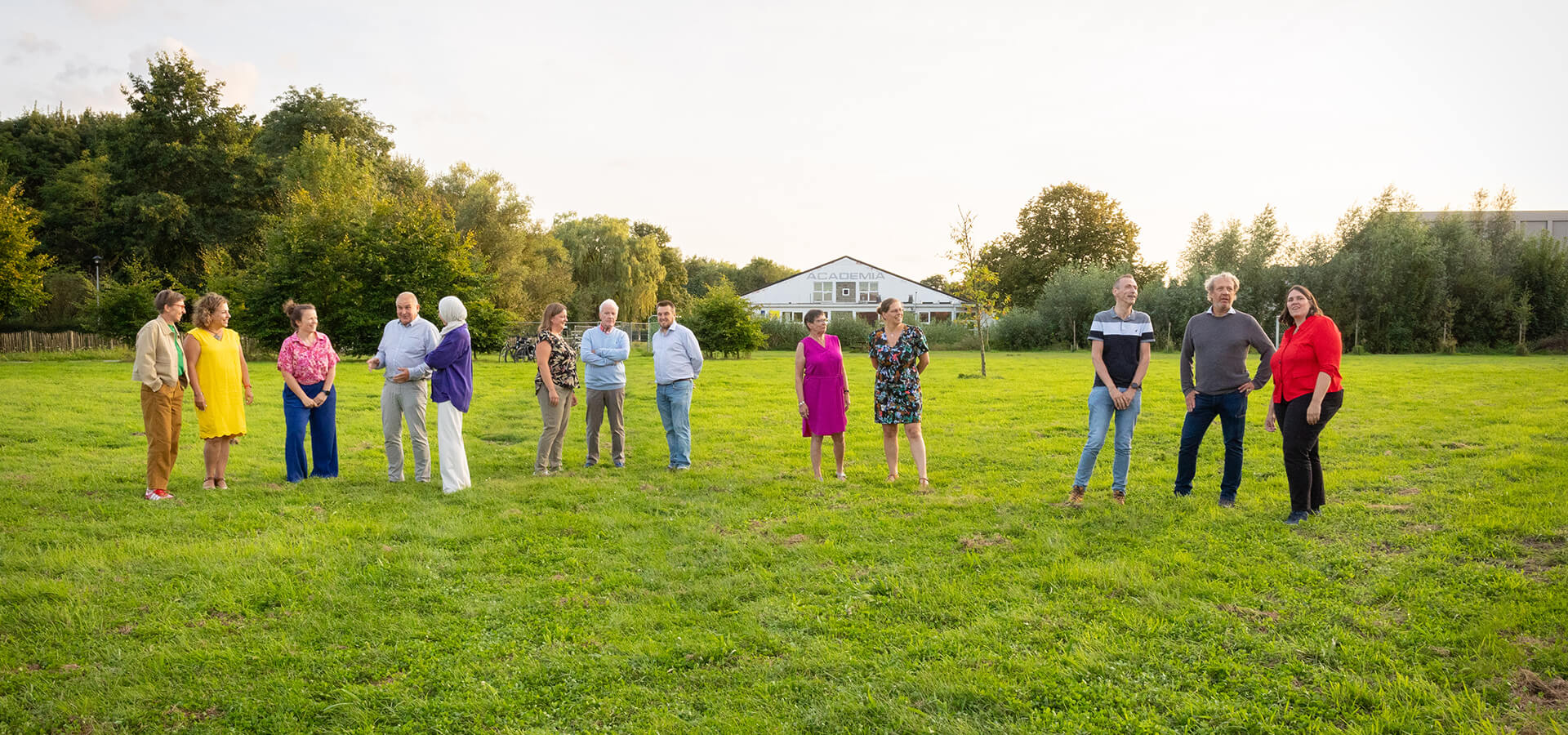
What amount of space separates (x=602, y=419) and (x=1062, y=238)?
52819mm

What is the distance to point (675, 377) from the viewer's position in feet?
28.5

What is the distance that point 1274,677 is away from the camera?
3582mm

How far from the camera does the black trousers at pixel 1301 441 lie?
20.3ft

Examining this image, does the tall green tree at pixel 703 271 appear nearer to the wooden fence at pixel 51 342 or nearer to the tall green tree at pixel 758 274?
the tall green tree at pixel 758 274

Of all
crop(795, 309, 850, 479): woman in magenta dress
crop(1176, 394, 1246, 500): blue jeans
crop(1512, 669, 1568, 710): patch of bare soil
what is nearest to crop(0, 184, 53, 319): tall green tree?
crop(795, 309, 850, 479): woman in magenta dress

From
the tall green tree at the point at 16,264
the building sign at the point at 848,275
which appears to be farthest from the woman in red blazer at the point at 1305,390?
the building sign at the point at 848,275

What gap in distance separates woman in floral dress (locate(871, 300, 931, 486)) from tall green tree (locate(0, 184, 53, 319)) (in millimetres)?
33167

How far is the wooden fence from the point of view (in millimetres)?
34594

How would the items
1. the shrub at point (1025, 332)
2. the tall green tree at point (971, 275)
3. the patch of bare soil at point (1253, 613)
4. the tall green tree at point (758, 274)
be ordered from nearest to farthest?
the patch of bare soil at point (1253, 613) → the tall green tree at point (971, 275) → the shrub at point (1025, 332) → the tall green tree at point (758, 274)

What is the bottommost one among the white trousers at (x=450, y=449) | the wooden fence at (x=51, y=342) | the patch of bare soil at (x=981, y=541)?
the patch of bare soil at (x=981, y=541)

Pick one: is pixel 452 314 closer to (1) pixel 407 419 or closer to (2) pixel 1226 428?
(1) pixel 407 419

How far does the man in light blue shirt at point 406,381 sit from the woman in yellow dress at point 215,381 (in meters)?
1.17

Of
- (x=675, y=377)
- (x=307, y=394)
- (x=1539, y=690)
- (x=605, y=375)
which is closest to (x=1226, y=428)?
(x=1539, y=690)

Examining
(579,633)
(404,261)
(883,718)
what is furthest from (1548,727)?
(404,261)
